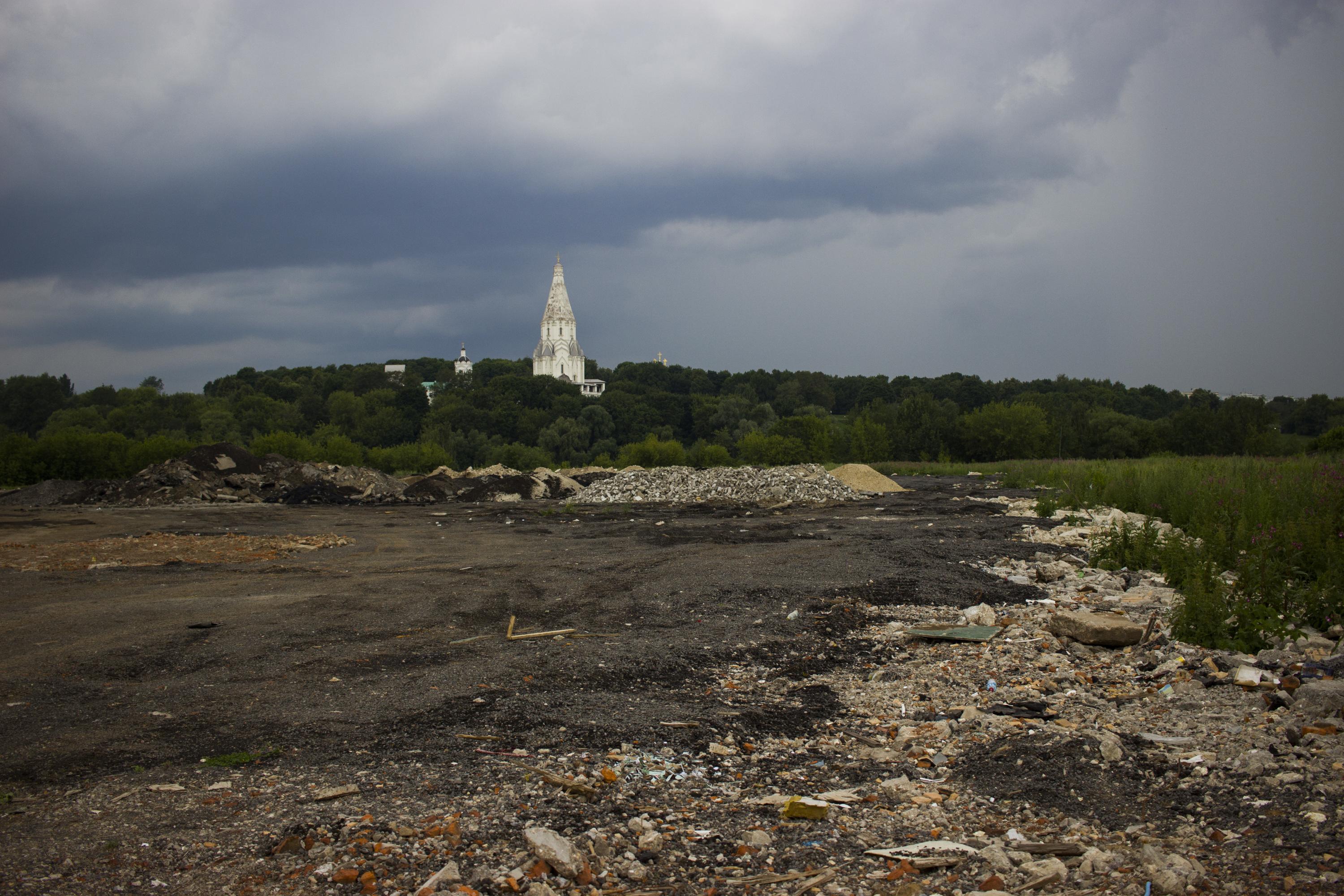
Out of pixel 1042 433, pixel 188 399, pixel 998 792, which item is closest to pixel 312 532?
pixel 998 792

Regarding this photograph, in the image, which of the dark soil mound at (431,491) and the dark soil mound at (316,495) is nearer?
the dark soil mound at (316,495)

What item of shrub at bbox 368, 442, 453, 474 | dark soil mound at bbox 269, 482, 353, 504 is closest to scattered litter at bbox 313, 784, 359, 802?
dark soil mound at bbox 269, 482, 353, 504

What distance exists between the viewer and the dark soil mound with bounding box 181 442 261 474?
114ft

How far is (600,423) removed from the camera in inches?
3684

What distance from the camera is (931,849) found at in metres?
3.97

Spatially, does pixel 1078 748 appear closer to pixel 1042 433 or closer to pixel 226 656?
pixel 226 656

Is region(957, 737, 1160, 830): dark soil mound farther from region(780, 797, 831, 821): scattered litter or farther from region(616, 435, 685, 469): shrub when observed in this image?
region(616, 435, 685, 469): shrub

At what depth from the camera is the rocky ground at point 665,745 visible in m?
3.78

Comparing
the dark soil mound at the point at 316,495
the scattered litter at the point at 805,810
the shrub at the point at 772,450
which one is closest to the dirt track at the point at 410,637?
the scattered litter at the point at 805,810

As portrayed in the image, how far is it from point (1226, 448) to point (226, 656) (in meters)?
64.0

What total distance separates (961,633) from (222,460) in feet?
120

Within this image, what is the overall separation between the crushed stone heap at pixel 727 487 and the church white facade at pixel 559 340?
104 meters

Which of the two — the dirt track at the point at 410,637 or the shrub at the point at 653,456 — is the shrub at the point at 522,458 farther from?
the dirt track at the point at 410,637

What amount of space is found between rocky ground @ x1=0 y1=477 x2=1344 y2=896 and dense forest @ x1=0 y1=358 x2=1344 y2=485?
31.0 meters
